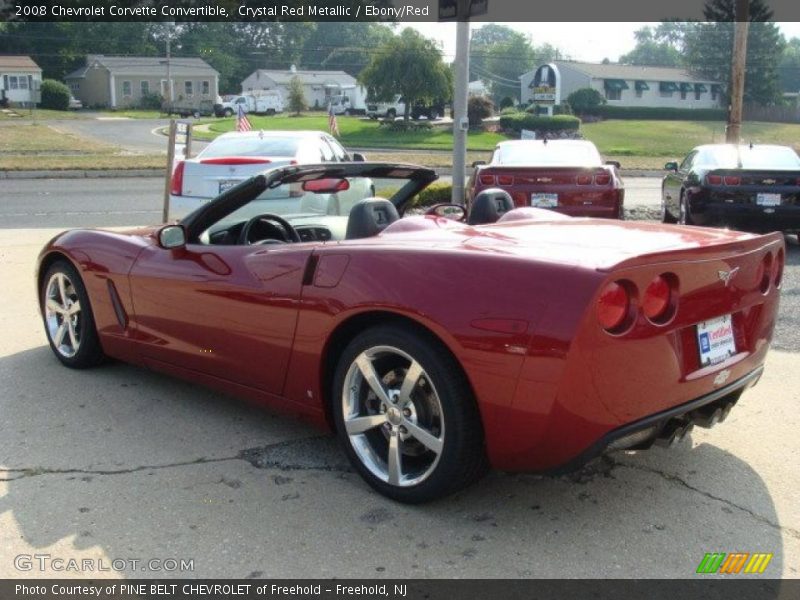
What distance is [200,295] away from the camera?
4113 mm

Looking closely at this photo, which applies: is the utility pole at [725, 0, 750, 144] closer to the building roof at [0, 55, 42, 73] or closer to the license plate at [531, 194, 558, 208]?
the license plate at [531, 194, 558, 208]

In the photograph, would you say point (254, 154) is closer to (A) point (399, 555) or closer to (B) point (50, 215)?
(B) point (50, 215)

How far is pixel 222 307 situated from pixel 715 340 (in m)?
2.17

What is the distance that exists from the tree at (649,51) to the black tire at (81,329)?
6789 inches

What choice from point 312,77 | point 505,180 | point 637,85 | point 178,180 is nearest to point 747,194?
point 505,180

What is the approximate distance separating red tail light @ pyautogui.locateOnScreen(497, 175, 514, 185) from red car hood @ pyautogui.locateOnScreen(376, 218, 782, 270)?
5721 millimetres

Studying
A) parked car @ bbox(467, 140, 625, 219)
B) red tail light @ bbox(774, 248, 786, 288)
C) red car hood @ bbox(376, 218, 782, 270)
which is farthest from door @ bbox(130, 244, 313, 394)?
parked car @ bbox(467, 140, 625, 219)

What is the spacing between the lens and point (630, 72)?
86938mm

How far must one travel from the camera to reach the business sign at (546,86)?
5340cm

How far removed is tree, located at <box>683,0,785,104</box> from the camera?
72.4m

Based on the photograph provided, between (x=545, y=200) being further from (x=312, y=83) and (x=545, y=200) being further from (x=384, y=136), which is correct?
(x=312, y=83)

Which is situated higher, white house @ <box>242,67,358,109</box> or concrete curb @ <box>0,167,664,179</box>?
white house @ <box>242,67,358,109</box>

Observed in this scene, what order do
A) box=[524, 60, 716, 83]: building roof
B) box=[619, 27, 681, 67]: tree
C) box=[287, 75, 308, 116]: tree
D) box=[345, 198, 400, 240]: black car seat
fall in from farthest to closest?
box=[619, 27, 681, 67]: tree < box=[524, 60, 716, 83]: building roof < box=[287, 75, 308, 116]: tree < box=[345, 198, 400, 240]: black car seat

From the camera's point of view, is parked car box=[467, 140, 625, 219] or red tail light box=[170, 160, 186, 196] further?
red tail light box=[170, 160, 186, 196]
